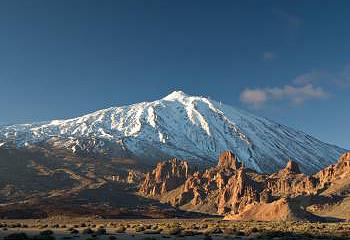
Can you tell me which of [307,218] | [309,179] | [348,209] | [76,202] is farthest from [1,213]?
[309,179]

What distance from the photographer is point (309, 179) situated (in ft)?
600

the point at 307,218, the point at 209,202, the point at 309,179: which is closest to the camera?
the point at 307,218

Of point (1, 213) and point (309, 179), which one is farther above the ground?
point (309, 179)

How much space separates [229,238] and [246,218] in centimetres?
7740

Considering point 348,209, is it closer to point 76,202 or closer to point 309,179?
point 309,179

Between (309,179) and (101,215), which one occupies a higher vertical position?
(309,179)

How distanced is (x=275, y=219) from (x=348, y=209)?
24423 mm

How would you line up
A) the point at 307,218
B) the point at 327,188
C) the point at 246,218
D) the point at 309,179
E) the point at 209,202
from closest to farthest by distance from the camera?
the point at 307,218
the point at 246,218
the point at 327,188
the point at 309,179
the point at 209,202

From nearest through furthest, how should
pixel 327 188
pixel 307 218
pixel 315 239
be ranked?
1. pixel 315 239
2. pixel 307 218
3. pixel 327 188

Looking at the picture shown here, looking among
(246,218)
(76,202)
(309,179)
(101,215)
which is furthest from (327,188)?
(76,202)

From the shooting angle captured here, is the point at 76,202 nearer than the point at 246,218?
No

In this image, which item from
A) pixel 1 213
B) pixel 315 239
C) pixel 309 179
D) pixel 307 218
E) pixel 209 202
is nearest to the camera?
pixel 315 239

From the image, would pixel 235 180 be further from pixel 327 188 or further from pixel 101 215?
pixel 101 215

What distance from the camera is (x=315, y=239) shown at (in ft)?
172
